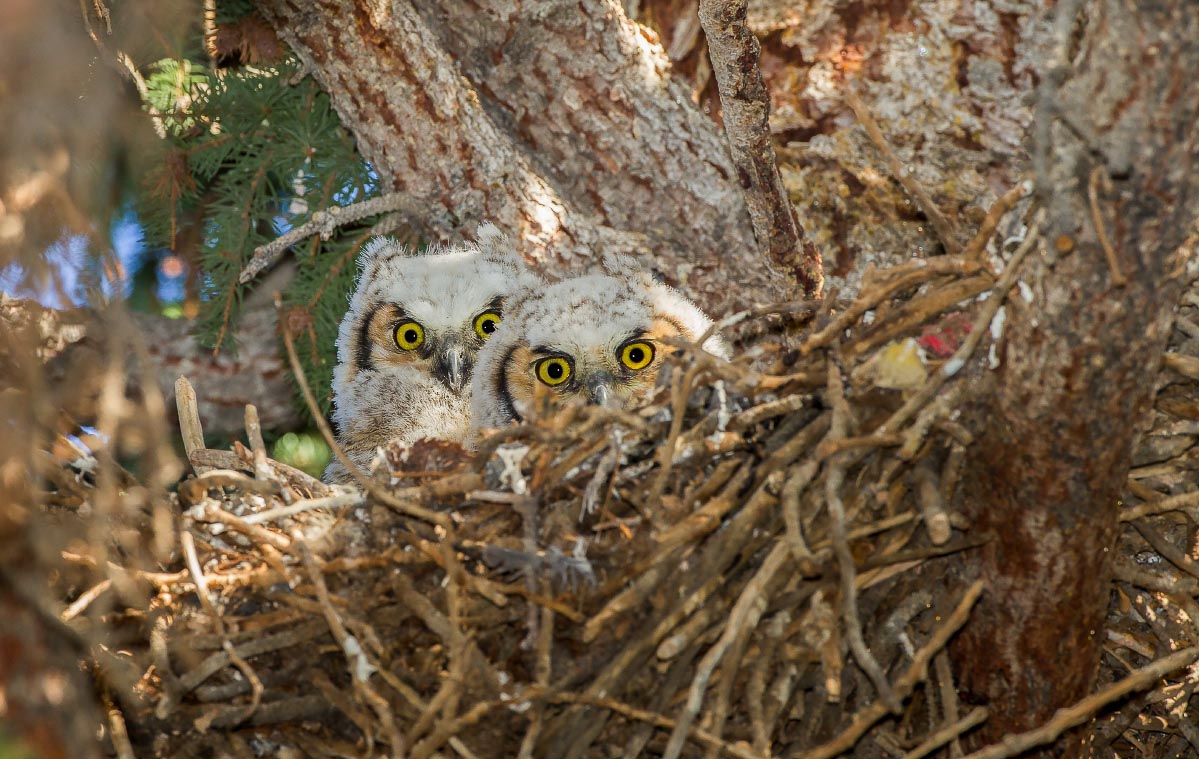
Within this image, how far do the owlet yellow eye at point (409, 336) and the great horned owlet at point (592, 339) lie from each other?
1.12 ft

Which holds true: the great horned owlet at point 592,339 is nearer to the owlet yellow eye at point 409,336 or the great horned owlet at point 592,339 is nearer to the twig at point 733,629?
the owlet yellow eye at point 409,336

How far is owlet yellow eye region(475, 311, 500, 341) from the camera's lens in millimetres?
2924

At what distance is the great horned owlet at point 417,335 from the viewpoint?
2.85 metres

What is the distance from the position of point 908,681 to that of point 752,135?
3.54 feet

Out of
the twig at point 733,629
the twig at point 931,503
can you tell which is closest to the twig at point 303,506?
the twig at point 733,629

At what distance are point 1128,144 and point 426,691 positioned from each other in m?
1.20

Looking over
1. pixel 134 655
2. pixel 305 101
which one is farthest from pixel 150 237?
pixel 134 655

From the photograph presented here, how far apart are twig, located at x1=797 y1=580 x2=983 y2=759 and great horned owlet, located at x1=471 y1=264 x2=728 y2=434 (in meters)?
0.96

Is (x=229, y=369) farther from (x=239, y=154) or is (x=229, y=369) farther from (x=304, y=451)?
(x=239, y=154)

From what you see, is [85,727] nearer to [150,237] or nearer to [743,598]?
[743,598]

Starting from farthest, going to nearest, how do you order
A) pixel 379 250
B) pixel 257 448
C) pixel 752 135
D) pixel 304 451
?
pixel 304 451 → pixel 379 250 → pixel 752 135 → pixel 257 448

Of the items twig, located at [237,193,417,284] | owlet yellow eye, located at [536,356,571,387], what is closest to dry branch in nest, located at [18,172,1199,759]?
owlet yellow eye, located at [536,356,571,387]

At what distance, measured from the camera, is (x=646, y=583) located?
1.63 meters

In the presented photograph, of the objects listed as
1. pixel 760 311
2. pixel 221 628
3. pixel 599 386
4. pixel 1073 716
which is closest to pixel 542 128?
pixel 599 386
